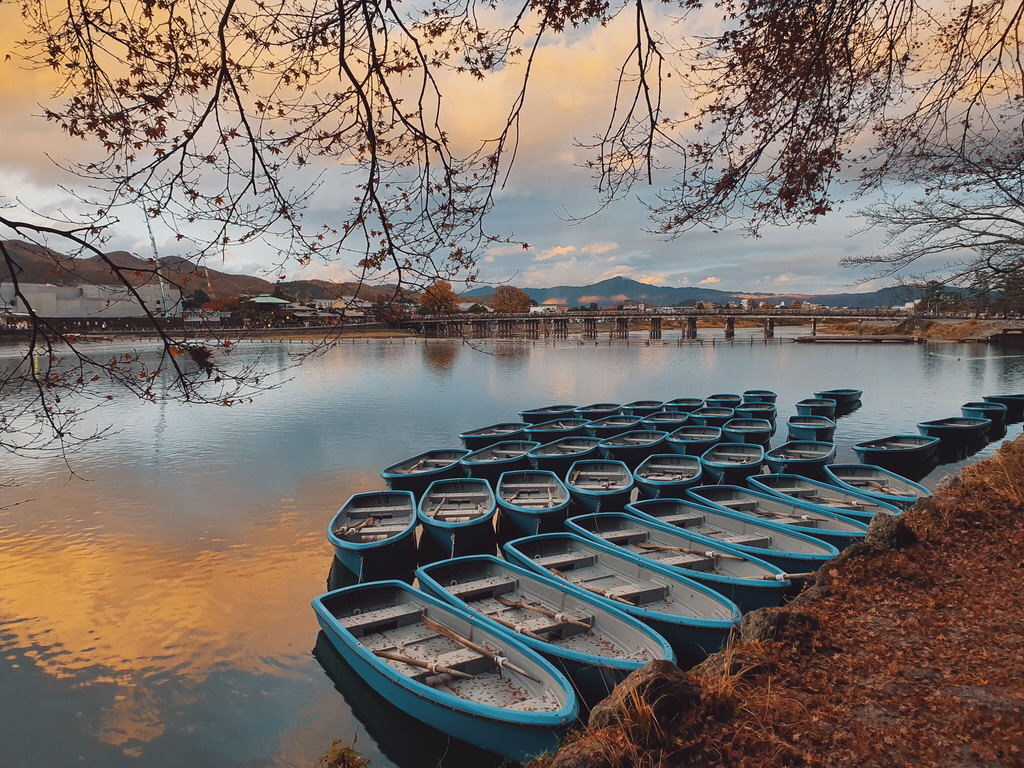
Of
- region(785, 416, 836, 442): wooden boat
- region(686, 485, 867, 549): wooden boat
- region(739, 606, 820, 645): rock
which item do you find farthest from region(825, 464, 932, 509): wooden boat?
region(739, 606, 820, 645): rock

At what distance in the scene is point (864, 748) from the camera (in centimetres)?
464

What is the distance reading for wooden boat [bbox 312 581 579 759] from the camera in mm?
7410

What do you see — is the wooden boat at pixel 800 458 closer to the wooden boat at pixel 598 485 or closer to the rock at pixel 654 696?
the wooden boat at pixel 598 485

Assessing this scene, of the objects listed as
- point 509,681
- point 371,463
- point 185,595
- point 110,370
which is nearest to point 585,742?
point 509,681

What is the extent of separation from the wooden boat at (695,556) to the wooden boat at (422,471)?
21.8 ft

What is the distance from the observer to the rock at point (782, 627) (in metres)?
6.54

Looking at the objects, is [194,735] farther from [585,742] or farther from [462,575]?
[585,742]

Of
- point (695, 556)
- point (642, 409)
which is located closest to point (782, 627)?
point (695, 556)

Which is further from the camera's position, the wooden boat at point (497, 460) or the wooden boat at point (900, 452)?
the wooden boat at point (900, 452)

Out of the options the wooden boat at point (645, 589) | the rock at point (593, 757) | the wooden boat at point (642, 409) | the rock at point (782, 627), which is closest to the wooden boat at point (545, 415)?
the wooden boat at point (642, 409)

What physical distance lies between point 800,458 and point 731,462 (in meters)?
2.72

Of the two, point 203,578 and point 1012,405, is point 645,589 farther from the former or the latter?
point 1012,405

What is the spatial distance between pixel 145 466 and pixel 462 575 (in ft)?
80.5

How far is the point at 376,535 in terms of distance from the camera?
14664 mm
